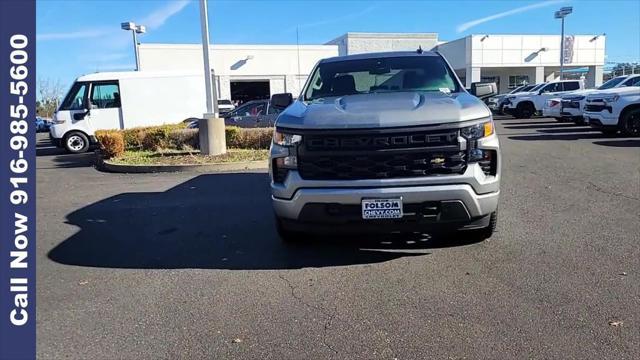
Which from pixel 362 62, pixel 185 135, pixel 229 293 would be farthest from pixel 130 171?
pixel 229 293

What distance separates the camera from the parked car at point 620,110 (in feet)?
45.1

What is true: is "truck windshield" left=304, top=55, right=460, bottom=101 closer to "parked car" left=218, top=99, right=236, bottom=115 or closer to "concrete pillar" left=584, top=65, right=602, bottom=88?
"parked car" left=218, top=99, right=236, bottom=115

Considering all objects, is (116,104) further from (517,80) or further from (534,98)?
(517,80)

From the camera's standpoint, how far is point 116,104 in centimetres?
1700

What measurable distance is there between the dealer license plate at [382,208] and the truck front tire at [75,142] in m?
14.8

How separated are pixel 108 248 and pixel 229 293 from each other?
1.96 m

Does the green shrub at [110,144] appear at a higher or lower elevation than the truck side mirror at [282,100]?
lower

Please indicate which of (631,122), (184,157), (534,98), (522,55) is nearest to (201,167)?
(184,157)

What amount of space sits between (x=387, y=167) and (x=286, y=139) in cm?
88

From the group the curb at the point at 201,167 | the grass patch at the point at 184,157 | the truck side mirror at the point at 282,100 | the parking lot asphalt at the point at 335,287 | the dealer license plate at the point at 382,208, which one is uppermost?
the truck side mirror at the point at 282,100

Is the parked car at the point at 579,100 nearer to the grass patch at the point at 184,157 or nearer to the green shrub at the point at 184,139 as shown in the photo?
the grass patch at the point at 184,157

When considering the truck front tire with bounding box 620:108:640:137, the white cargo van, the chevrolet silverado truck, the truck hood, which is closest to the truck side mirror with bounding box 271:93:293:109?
the truck hood

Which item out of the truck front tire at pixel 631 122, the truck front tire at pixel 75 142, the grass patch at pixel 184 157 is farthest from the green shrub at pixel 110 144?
the truck front tire at pixel 631 122
